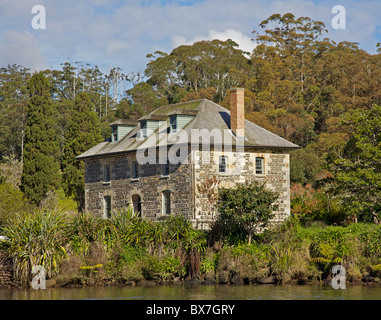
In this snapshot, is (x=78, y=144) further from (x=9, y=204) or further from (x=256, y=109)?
(x=256, y=109)

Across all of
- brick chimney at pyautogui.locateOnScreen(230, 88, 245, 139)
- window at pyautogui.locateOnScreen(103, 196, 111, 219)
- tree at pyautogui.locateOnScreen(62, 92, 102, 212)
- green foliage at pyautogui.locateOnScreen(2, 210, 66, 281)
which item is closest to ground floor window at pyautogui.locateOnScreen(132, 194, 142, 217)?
window at pyautogui.locateOnScreen(103, 196, 111, 219)

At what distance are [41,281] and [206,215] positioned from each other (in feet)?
35.9

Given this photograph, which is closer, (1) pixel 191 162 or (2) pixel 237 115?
(1) pixel 191 162

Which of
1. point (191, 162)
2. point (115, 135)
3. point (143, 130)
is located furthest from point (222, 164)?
point (115, 135)

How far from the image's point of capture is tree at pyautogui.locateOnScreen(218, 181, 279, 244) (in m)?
37.9

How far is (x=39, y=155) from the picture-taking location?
56.7 m

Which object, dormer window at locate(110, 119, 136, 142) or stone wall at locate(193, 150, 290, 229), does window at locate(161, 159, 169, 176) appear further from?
dormer window at locate(110, 119, 136, 142)

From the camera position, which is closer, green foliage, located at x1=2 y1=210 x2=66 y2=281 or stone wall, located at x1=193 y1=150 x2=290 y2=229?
green foliage, located at x1=2 y1=210 x2=66 y2=281

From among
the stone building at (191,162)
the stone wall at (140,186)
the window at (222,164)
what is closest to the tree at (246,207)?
the stone building at (191,162)

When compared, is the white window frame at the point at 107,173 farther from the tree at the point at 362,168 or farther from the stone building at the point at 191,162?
the tree at the point at 362,168

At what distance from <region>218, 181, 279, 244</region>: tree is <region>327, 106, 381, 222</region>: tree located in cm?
507

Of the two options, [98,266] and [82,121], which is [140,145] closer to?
[98,266]

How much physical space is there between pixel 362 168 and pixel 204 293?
14.9 meters

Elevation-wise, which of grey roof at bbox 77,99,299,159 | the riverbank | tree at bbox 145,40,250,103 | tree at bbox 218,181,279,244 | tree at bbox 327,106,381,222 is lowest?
the riverbank
